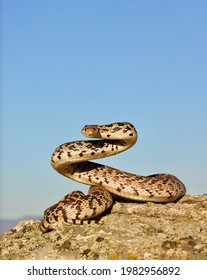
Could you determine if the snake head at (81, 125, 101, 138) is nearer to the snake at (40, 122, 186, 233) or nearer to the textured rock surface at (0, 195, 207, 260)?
the snake at (40, 122, 186, 233)

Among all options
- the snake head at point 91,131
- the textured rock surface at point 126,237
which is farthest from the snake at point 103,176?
the textured rock surface at point 126,237

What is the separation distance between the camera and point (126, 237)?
366 inches

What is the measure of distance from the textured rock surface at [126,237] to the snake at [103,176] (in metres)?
0.34

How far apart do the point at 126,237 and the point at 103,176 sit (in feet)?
8.30

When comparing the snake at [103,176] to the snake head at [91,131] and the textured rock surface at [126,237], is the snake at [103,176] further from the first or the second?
the textured rock surface at [126,237]

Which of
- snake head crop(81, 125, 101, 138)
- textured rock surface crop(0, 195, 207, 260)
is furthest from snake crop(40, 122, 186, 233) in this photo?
textured rock surface crop(0, 195, 207, 260)

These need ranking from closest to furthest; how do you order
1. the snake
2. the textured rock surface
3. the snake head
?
the textured rock surface → the snake → the snake head

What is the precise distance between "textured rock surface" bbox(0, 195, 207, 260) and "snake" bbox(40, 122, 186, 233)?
1.10 feet

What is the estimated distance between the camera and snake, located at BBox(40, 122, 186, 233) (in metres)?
10.5

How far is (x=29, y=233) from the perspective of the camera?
10609mm

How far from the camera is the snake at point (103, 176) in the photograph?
10500 mm

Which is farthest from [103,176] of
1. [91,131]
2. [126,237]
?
[126,237]

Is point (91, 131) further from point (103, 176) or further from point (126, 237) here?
point (126, 237)
